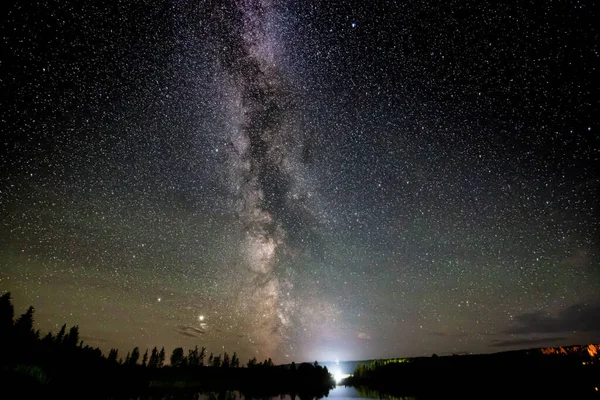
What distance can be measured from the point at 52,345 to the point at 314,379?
7765 centimetres

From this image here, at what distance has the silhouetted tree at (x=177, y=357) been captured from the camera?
14909 cm

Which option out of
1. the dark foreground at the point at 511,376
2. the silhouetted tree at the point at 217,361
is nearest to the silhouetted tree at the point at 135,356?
the silhouetted tree at the point at 217,361

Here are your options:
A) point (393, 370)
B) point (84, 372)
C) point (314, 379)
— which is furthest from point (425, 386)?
point (84, 372)

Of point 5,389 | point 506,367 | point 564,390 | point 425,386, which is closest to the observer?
point 5,389

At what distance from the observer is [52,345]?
8225 cm

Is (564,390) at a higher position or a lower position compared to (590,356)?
lower

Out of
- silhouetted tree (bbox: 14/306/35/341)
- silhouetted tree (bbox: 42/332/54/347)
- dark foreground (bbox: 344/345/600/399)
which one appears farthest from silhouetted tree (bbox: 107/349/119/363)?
dark foreground (bbox: 344/345/600/399)

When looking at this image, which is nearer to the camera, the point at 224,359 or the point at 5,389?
the point at 5,389

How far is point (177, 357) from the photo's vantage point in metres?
152

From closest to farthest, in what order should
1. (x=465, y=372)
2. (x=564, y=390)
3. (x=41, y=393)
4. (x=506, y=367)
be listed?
(x=41, y=393) < (x=564, y=390) < (x=506, y=367) < (x=465, y=372)

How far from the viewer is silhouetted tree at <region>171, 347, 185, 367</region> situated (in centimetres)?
14909

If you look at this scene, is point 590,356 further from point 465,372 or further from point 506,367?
point 465,372

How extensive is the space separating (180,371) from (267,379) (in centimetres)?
4644

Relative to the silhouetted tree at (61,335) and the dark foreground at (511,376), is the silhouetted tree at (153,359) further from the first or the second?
the dark foreground at (511,376)
